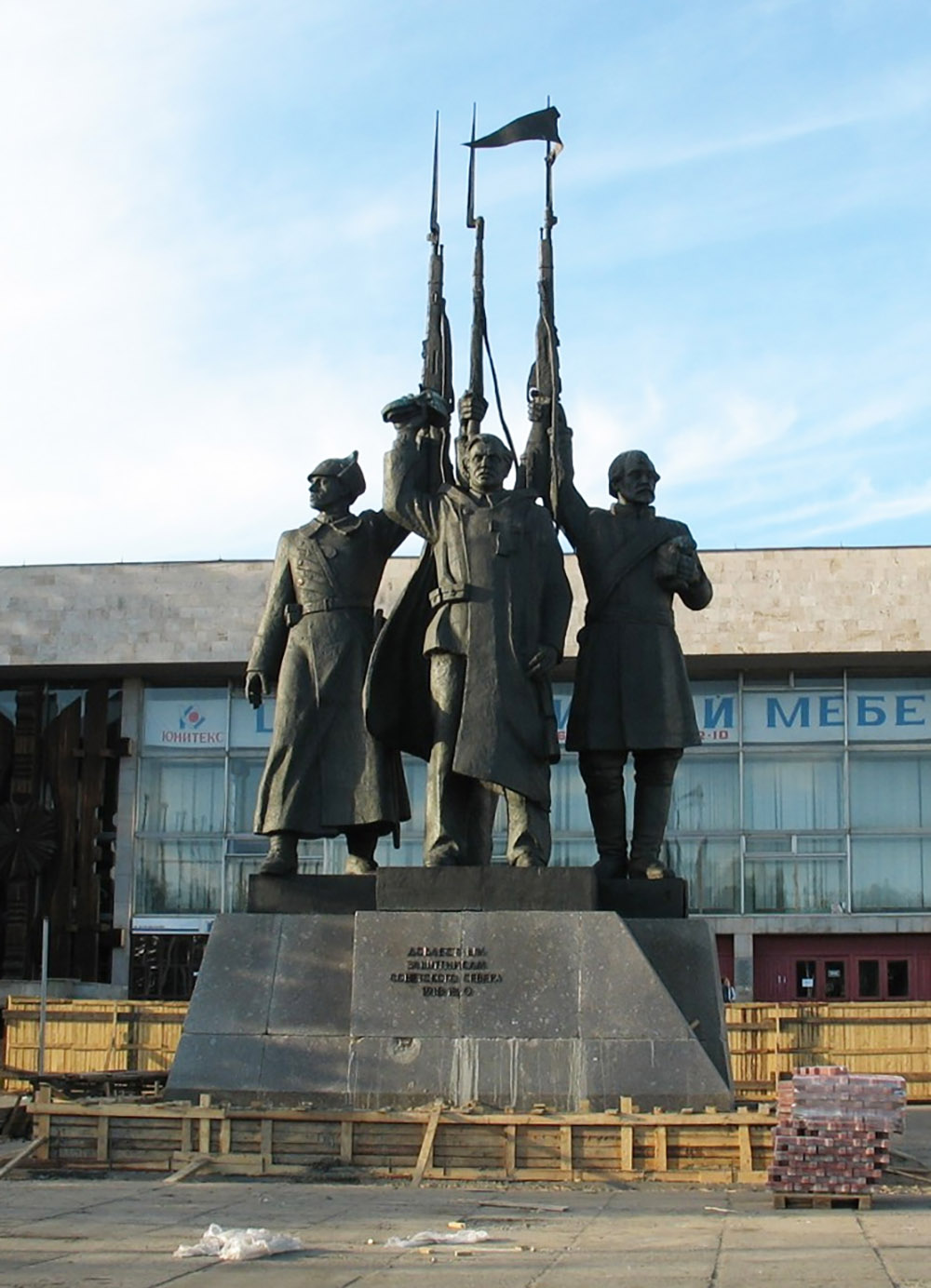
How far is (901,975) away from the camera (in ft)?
119

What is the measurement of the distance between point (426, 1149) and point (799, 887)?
2710 cm

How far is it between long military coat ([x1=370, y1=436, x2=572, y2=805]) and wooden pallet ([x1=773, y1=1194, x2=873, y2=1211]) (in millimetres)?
3514

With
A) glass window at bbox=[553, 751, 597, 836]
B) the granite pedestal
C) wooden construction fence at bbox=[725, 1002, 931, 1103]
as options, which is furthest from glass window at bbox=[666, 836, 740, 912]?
the granite pedestal

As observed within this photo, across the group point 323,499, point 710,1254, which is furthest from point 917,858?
point 710,1254

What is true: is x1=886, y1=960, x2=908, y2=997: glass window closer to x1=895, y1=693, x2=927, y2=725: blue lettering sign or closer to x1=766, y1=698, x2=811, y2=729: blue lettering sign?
x1=895, y1=693, x2=927, y2=725: blue lettering sign

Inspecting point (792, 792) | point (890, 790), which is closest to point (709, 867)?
point (792, 792)

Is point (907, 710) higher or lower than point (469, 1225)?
higher

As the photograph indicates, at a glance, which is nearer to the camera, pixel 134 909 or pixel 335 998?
pixel 335 998

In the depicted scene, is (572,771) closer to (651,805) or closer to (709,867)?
(709,867)

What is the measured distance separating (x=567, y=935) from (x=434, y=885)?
940 mm

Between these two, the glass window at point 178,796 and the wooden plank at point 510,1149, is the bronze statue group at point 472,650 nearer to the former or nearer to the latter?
the wooden plank at point 510,1149

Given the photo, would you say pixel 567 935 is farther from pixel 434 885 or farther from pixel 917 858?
pixel 917 858

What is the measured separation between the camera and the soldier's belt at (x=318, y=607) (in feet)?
42.8

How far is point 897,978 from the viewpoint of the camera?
3616 centimetres
